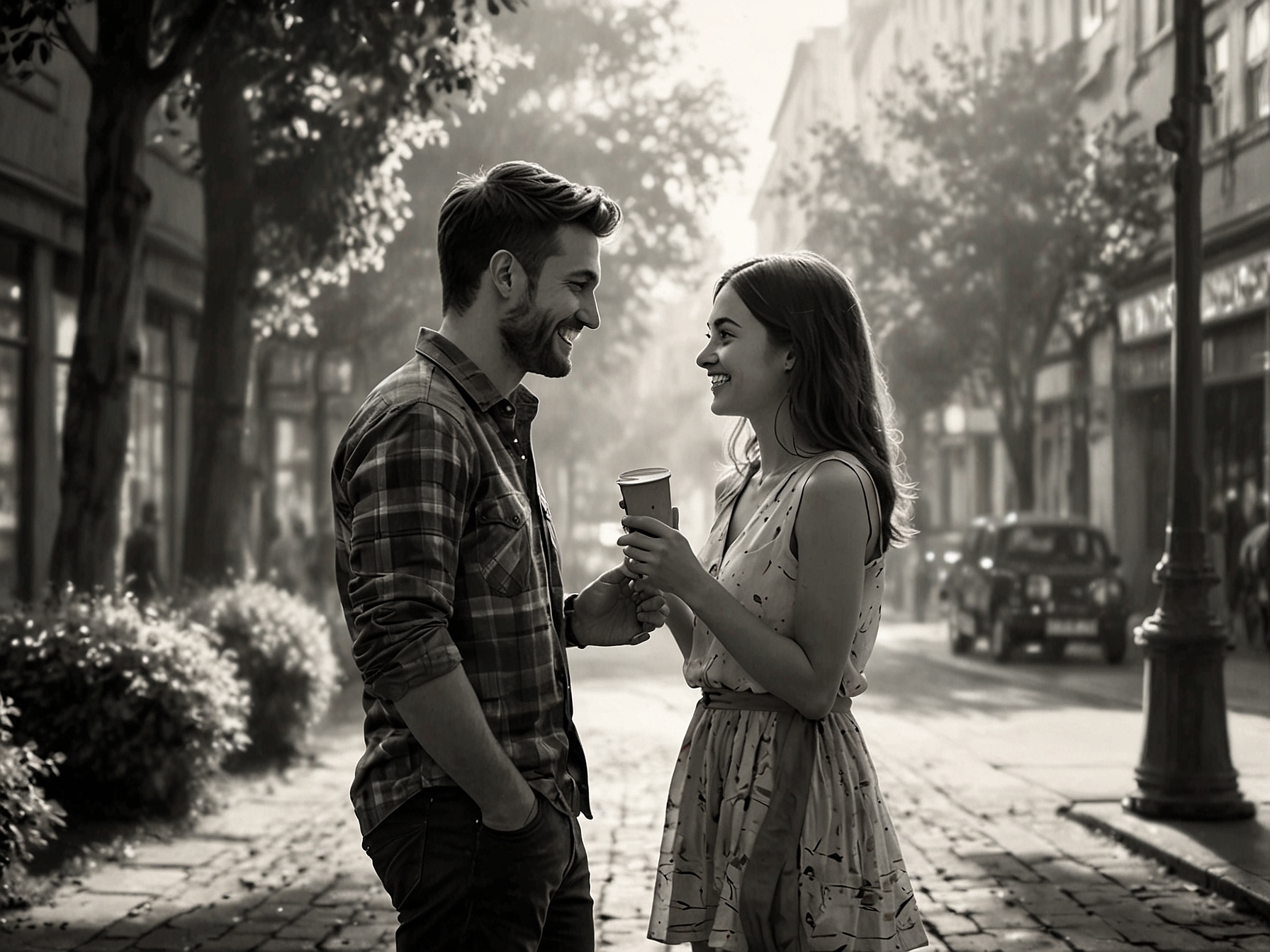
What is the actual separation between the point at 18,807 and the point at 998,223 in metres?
23.2

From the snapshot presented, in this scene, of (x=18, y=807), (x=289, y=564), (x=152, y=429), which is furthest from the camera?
(x=289, y=564)

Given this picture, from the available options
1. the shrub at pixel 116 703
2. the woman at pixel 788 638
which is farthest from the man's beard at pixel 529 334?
the shrub at pixel 116 703

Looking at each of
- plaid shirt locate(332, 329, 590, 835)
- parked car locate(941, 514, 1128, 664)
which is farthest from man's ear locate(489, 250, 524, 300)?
parked car locate(941, 514, 1128, 664)

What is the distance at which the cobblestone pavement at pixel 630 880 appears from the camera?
20.5 feet

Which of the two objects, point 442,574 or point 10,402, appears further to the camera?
point 10,402

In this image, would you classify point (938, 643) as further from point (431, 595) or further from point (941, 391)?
point (431, 595)

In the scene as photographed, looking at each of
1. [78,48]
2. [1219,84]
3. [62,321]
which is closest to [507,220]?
[78,48]

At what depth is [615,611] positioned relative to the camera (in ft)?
10.9

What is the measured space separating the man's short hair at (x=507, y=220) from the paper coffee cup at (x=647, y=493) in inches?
15.6

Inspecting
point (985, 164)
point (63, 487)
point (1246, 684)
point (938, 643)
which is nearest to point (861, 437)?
point (63, 487)

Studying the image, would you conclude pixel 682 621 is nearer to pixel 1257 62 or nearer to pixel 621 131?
pixel 1257 62

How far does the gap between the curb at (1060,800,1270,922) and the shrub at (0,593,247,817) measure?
13.9ft

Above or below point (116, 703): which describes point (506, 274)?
above

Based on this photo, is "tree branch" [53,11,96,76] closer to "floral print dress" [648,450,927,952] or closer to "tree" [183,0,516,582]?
"tree" [183,0,516,582]
